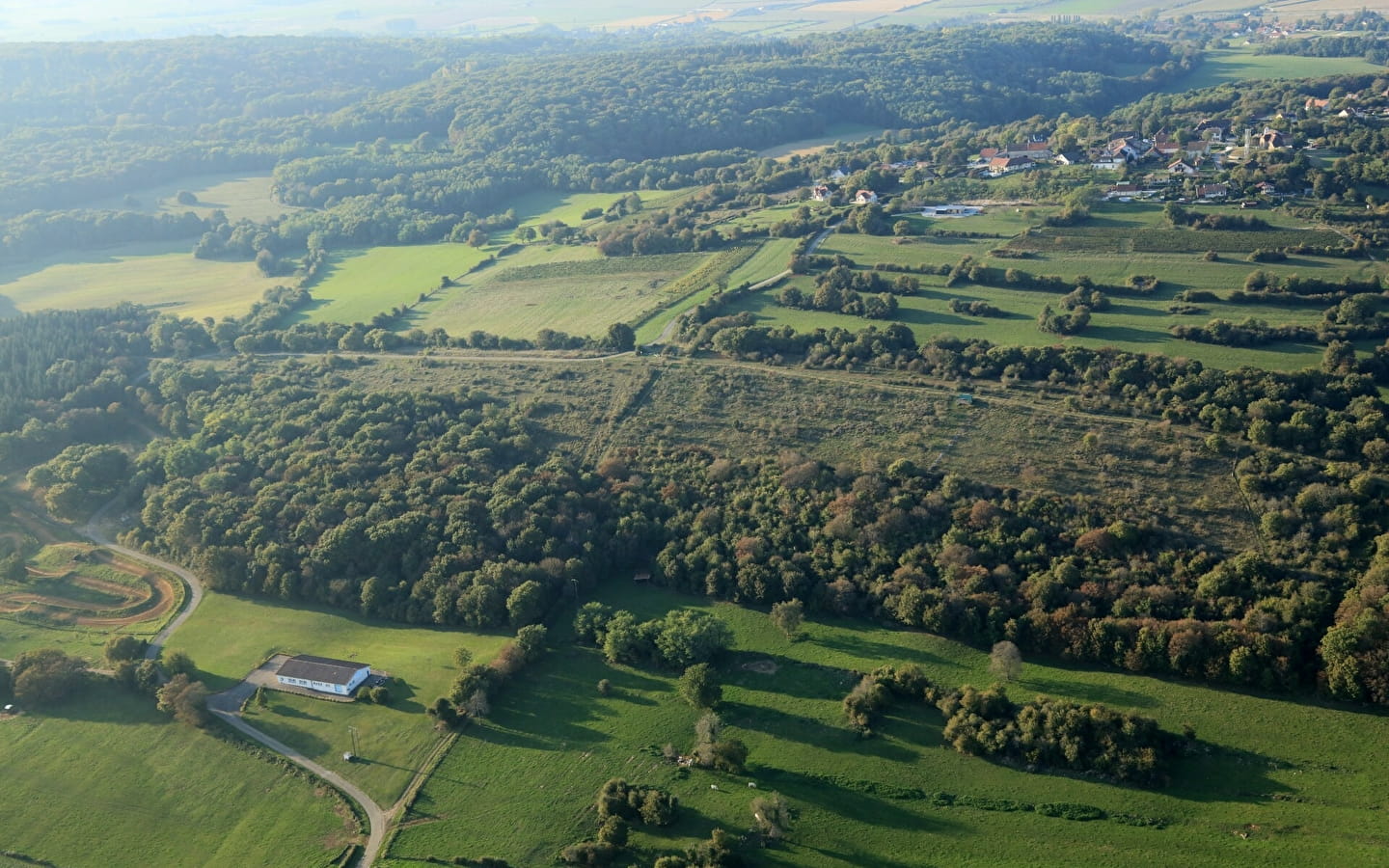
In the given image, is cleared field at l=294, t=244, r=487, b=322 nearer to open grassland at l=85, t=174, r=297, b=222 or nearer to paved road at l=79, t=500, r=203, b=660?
open grassland at l=85, t=174, r=297, b=222

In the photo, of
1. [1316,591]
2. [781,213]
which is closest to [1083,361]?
[1316,591]

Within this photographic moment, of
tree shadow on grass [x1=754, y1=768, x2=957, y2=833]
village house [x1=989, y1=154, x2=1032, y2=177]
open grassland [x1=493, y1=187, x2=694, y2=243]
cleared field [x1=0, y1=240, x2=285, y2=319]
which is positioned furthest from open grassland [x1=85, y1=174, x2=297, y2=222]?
tree shadow on grass [x1=754, y1=768, x2=957, y2=833]

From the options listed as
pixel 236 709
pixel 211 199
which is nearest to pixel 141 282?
pixel 211 199

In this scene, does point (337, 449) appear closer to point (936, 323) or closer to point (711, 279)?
point (711, 279)

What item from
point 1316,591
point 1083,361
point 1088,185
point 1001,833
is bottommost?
point 1001,833

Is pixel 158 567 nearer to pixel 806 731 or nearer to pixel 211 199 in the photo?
pixel 806 731
